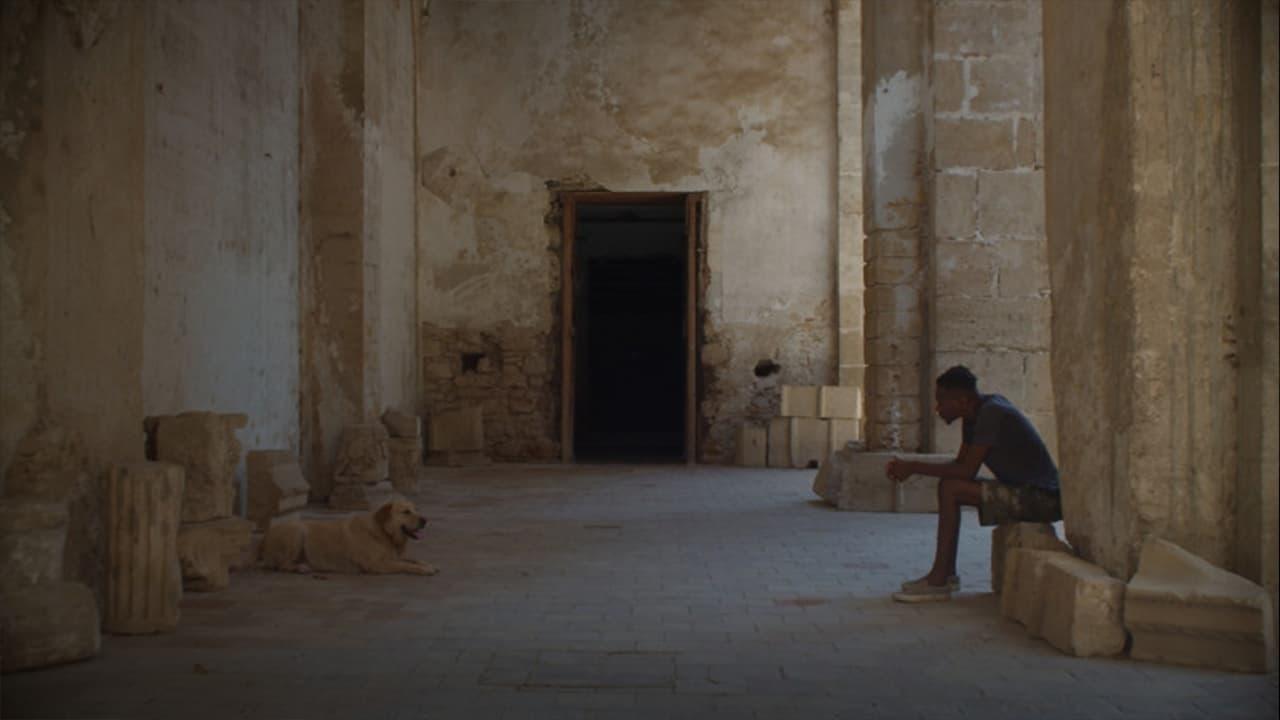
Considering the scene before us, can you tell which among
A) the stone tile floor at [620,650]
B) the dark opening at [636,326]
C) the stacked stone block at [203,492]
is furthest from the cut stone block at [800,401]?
the stacked stone block at [203,492]

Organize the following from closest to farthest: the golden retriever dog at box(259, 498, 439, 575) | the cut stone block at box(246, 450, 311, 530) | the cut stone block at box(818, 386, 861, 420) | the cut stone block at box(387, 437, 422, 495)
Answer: the golden retriever dog at box(259, 498, 439, 575)
the cut stone block at box(246, 450, 311, 530)
the cut stone block at box(387, 437, 422, 495)
the cut stone block at box(818, 386, 861, 420)

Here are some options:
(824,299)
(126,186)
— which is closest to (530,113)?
(824,299)

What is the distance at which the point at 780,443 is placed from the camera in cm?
1310

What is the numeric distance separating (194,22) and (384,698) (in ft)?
17.4

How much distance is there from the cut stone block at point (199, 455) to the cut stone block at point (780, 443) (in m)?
8.17

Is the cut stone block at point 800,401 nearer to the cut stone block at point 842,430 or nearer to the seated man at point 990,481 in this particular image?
the cut stone block at point 842,430

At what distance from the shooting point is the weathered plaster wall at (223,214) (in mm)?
6594

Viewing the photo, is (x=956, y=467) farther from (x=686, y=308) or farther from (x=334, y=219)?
(x=686, y=308)

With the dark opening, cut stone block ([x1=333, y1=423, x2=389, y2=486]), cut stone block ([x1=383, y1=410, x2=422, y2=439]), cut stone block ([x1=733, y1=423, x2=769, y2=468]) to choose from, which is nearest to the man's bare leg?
cut stone block ([x1=333, y1=423, x2=389, y2=486])

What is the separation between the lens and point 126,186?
5.52 m

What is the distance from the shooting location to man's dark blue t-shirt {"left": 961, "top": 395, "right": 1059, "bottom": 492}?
217 inches

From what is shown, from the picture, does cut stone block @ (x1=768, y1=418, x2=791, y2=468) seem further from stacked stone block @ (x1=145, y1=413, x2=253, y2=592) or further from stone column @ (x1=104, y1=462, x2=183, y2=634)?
stone column @ (x1=104, y1=462, x2=183, y2=634)

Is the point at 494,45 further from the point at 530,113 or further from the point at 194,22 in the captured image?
the point at 194,22

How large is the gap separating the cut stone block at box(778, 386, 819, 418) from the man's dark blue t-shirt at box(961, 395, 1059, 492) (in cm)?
737
